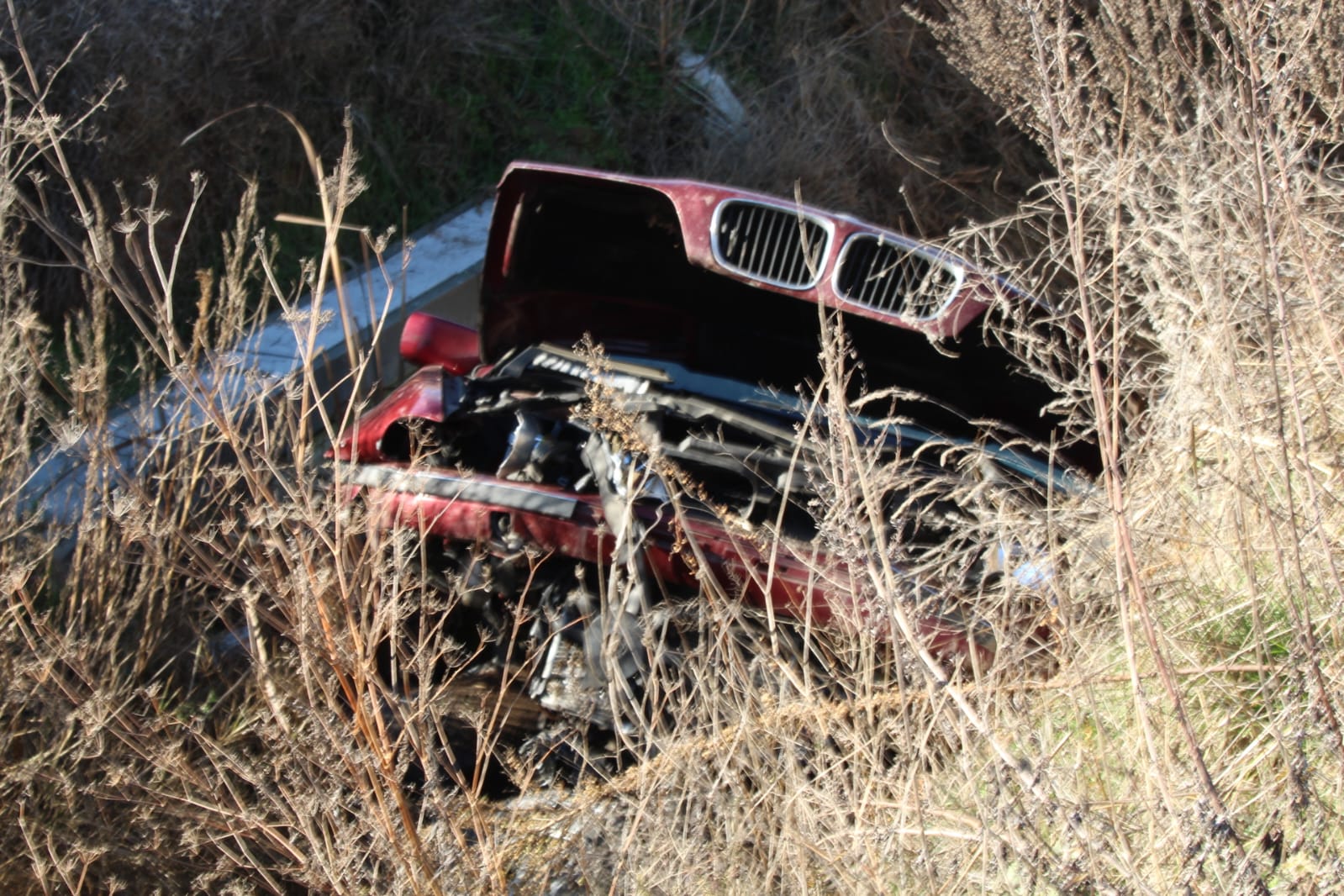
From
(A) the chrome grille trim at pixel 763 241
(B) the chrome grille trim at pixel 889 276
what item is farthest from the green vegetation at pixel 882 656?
(A) the chrome grille trim at pixel 763 241

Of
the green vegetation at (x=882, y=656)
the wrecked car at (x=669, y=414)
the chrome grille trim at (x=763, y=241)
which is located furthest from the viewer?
the chrome grille trim at (x=763, y=241)

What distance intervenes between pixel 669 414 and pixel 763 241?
60cm

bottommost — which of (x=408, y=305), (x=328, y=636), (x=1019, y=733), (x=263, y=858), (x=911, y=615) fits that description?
Answer: (x=263, y=858)

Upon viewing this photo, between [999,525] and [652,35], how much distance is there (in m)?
6.69

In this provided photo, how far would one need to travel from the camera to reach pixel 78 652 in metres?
2.91

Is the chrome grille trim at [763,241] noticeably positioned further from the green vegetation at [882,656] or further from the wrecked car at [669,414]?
the green vegetation at [882,656]

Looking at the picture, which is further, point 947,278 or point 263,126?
point 263,126

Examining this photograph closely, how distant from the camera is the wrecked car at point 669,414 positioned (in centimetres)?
304

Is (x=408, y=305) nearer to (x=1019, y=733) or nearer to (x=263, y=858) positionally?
(x=263, y=858)

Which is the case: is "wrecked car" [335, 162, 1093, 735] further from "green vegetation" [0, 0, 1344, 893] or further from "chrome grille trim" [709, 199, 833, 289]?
"green vegetation" [0, 0, 1344, 893]

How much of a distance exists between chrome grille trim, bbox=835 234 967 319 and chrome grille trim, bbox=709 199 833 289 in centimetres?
10

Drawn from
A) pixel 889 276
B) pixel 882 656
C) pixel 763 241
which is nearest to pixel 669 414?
pixel 763 241

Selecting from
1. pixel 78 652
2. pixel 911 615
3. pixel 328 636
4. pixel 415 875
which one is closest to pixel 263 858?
pixel 78 652

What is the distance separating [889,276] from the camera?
3334mm
